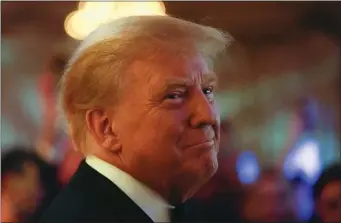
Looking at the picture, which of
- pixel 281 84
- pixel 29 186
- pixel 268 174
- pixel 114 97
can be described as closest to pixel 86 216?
pixel 29 186

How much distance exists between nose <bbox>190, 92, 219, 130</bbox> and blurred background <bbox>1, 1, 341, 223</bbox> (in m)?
0.03

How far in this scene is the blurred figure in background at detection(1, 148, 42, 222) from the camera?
4.23 feet

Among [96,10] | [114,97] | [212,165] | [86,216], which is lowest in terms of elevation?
[86,216]

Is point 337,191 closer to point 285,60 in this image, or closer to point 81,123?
point 285,60

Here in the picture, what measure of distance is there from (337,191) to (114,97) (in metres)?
0.59

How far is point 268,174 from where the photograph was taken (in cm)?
131

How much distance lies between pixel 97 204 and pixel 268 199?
41 centimetres

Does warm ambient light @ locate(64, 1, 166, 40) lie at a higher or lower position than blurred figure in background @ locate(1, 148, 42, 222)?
higher

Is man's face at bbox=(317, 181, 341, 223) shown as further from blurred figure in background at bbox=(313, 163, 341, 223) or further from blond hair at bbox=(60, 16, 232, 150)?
blond hair at bbox=(60, 16, 232, 150)

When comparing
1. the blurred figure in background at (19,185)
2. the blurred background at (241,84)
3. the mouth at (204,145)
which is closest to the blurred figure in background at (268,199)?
the blurred background at (241,84)

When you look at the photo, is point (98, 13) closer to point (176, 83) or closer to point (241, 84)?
point (176, 83)

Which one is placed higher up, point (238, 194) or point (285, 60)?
point (285, 60)

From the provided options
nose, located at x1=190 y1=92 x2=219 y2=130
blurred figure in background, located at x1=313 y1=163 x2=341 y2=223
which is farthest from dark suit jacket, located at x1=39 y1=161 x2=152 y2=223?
blurred figure in background, located at x1=313 y1=163 x2=341 y2=223

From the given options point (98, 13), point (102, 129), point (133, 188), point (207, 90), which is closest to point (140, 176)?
point (133, 188)
